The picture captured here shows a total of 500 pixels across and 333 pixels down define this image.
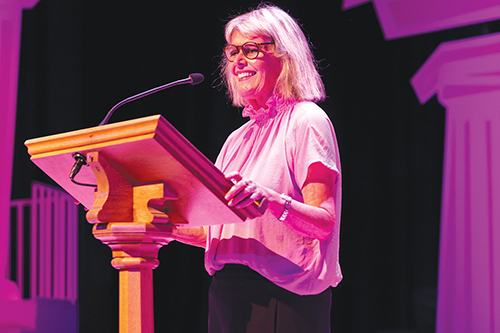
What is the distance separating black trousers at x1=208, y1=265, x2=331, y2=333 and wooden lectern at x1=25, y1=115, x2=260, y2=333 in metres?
0.32

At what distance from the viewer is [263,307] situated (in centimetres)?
133

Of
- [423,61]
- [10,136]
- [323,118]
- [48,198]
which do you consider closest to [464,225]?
[423,61]

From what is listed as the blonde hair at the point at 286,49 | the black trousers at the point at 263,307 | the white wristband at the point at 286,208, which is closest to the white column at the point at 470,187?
the blonde hair at the point at 286,49

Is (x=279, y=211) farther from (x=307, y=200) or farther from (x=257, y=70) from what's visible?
(x=257, y=70)

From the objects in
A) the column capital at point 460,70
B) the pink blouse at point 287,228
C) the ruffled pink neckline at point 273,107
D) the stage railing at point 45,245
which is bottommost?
the stage railing at point 45,245

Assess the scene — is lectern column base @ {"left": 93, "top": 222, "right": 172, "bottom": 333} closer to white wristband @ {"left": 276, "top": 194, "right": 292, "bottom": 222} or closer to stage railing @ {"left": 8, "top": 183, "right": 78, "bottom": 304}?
white wristband @ {"left": 276, "top": 194, "right": 292, "bottom": 222}

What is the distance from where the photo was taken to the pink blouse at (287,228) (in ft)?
4.33

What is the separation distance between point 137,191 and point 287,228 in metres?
0.46

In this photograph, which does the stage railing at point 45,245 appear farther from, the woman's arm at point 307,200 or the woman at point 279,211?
the woman's arm at point 307,200

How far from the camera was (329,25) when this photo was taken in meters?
3.11

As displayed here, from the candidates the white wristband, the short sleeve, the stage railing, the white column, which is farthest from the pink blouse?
the stage railing

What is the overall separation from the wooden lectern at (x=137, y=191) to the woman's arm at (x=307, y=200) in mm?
32

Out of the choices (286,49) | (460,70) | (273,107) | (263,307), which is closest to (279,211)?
(263,307)

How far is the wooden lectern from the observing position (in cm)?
100
